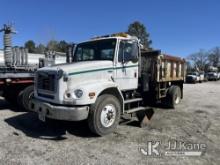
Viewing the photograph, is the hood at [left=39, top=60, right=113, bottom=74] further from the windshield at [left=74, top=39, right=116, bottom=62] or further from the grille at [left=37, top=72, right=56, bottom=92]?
the windshield at [left=74, top=39, right=116, bottom=62]

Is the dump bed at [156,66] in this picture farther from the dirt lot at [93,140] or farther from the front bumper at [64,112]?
the front bumper at [64,112]

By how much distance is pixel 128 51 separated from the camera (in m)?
7.01

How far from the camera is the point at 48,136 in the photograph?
19.8ft

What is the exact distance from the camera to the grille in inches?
229

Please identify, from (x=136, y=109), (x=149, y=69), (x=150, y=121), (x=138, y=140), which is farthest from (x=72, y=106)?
(x=149, y=69)

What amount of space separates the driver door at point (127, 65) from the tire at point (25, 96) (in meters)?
3.34

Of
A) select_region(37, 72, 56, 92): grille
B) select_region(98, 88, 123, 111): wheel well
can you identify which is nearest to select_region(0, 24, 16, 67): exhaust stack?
select_region(37, 72, 56, 92): grille

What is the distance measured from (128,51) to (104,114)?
2.05 metres

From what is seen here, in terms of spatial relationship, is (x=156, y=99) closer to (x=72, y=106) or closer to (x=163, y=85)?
(x=163, y=85)

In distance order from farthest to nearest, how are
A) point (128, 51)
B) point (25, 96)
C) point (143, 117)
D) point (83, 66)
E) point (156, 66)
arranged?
point (156, 66)
point (25, 96)
point (143, 117)
point (128, 51)
point (83, 66)

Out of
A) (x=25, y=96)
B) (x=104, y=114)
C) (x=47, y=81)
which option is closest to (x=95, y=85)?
(x=104, y=114)

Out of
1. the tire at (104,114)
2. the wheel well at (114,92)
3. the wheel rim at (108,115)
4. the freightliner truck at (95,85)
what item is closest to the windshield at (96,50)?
the freightliner truck at (95,85)

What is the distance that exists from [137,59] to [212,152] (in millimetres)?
3323

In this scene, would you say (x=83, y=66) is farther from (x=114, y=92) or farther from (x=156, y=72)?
(x=156, y=72)
